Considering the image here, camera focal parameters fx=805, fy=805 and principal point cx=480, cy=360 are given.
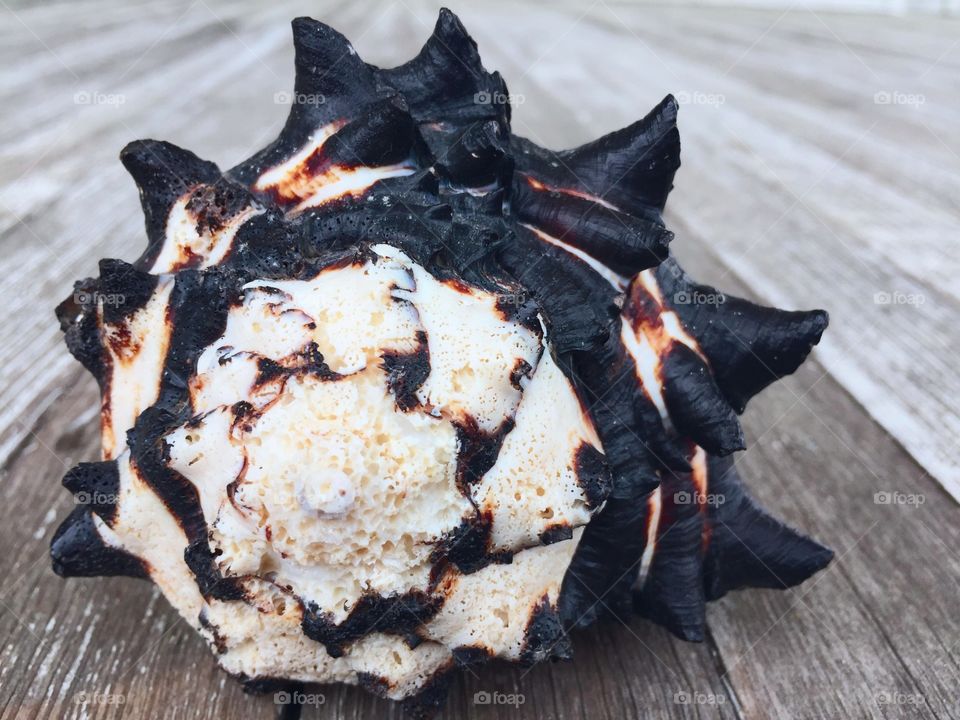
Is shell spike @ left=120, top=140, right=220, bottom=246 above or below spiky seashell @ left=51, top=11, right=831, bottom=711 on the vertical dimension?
above

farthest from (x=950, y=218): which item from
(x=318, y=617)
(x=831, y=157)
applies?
(x=318, y=617)

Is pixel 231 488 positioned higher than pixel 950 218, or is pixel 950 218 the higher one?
pixel 231 488

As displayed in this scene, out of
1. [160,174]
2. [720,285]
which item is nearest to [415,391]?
[160,174]

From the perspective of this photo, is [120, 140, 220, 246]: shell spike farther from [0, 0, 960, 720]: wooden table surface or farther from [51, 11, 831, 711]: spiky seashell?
[0, 0, 960, 720]: wooden table surface

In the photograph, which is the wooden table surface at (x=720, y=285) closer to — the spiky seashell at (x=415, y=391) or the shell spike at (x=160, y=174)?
the spiky seashell at (x=415, y=391)

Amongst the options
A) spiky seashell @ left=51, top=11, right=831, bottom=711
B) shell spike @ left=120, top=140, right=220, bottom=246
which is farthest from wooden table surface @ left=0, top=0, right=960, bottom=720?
shell spike @ left=120, top=140, right=220, bottom=246

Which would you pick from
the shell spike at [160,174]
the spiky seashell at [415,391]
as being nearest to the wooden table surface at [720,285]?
the spiky seashell at [415,391]

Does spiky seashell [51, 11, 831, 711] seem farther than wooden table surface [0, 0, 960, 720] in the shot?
No

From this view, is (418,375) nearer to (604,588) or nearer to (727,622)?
(604,588)
